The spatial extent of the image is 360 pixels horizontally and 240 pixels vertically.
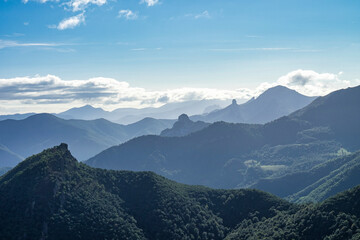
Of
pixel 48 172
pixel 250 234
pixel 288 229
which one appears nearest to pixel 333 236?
pixel 288 229

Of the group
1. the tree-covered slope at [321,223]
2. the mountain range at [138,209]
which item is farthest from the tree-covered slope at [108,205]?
the tree-covered slope at [321,223]

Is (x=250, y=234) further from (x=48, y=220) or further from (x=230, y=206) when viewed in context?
(x=48, y=220)

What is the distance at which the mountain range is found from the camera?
337 feet

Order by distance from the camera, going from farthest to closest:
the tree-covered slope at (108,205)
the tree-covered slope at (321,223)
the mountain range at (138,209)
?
1. the tree-covered slope at (108,205)
2. the mountain range at (138,209)
3. the tree-covered slope at (321,223)

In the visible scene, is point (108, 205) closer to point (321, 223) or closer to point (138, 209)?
point (138, 209)

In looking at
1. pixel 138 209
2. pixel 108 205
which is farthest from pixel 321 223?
pixel 108 205

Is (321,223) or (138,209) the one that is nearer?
(321,223)

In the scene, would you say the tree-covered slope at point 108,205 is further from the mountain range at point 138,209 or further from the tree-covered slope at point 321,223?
the tree-covered slope at point 321,223

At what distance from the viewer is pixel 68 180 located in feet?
420

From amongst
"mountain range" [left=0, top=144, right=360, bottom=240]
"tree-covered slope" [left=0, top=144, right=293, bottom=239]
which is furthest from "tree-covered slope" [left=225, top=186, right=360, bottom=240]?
"tree-covered slope" [left=0, top=144, right=293, bottom=239]

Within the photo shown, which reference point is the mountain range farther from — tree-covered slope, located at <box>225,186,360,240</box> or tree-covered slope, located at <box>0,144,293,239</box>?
tree-covered slope, located at <box>225,186,360,240</box>

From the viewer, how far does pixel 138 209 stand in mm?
129000

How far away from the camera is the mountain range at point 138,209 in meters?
103

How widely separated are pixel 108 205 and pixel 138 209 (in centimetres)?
1122
